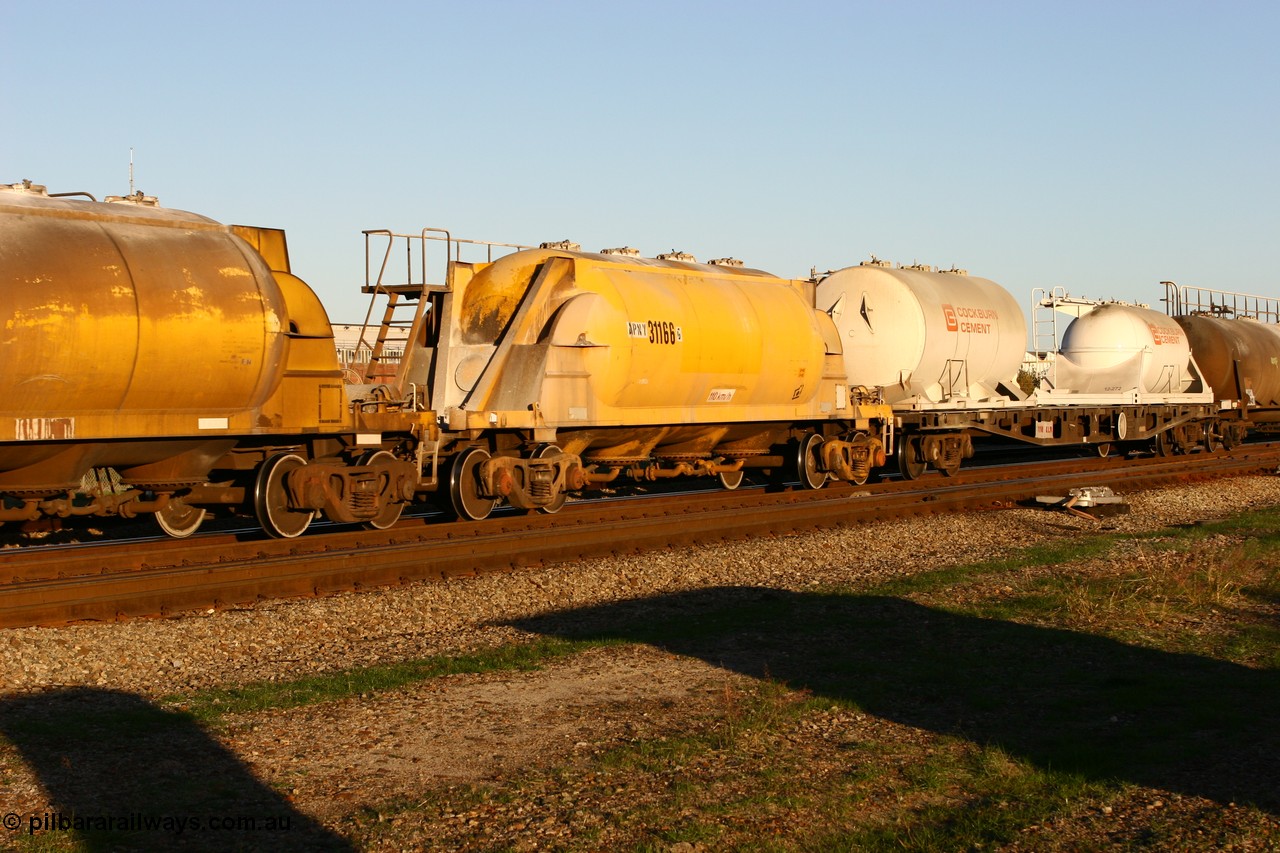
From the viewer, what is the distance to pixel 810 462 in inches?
830

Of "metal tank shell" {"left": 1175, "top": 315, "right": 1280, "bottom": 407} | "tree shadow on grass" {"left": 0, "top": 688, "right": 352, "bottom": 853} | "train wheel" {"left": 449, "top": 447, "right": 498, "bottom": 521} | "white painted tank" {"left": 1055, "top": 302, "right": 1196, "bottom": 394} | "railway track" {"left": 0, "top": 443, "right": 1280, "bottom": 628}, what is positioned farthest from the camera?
"metal tank shell" {"left": 1175, "top": 315, "right": 1280, "bottom": 407}

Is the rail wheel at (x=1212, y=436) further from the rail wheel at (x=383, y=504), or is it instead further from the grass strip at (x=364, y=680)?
the grass strip at (x=364, y=680)

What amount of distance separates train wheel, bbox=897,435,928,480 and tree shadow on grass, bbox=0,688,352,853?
17.7 meters

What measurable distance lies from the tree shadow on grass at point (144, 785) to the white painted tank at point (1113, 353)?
974 inches

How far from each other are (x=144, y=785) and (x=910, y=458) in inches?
755

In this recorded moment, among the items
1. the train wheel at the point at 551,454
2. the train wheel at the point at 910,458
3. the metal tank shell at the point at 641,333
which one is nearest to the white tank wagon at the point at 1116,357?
the train wheel at the point at 910,458

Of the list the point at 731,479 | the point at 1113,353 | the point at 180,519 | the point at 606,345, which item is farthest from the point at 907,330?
the point at 180,519

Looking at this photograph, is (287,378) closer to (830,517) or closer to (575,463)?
(575,463)

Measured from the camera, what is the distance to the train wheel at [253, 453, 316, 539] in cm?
1405

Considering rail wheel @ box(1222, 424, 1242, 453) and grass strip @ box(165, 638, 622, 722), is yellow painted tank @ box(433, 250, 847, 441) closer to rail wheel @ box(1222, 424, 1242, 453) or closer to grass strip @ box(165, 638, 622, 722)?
grass strip @ box(165, 638, 622, 722)

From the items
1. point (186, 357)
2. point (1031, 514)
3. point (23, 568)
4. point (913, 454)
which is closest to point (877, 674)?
point (186, 357)

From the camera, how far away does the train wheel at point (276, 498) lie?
46.1 ft

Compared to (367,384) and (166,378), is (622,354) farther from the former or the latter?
(166,378)

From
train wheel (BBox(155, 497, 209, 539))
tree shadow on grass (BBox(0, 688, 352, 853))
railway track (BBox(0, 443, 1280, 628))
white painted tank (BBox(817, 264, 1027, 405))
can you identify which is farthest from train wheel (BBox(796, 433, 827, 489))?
tree shadow on grass (BBox(0, 688, 352, 853))
